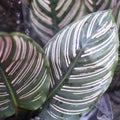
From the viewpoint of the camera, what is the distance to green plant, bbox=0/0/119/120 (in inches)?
23.5

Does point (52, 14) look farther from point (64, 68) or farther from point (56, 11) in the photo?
point (64, 68)

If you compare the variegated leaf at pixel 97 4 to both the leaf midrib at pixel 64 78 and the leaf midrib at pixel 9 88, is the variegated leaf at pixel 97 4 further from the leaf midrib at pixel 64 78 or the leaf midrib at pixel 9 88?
the leaf midrib at pixel 9 88

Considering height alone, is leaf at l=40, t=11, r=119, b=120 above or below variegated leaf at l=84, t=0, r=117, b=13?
below

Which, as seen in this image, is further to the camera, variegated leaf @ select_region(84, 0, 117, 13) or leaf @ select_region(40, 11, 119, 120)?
variegated leaf @ select_region(84, 0, 117, 13)

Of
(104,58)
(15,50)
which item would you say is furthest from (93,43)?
(15,50)

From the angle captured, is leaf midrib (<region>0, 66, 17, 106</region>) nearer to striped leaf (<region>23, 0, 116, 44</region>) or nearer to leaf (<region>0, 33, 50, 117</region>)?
leaf (<region>0, 33, 50, 117</region>)

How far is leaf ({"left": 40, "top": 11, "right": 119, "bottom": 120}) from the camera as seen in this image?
2.00 ft

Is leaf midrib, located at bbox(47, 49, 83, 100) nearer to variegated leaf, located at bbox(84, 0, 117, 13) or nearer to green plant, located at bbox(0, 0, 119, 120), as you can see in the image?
green plant, located at bbox(0, 0, 119, 120)

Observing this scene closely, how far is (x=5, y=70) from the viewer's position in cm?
59

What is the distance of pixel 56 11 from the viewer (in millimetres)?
701

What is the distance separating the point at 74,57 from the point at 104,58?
0.20 ft

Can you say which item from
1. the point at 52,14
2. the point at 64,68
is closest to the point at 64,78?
the point at 64,68

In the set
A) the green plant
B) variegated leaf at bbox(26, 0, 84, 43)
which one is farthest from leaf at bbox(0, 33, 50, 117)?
variegated leaf at bbox(26, 0, 84, 43)

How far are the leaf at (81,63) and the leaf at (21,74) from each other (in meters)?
0.04
